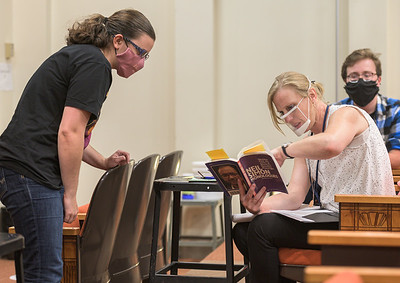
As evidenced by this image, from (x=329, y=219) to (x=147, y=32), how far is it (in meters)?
1.18

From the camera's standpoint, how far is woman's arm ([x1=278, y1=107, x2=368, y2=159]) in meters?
2.80

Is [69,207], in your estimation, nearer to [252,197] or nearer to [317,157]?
[252,197]

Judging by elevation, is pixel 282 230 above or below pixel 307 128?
below

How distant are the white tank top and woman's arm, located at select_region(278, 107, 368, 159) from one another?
0.19 ft

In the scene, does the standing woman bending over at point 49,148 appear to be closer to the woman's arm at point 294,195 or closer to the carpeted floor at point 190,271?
the woman's arm at point 294,195

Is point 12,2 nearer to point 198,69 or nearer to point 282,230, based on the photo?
point 198,69

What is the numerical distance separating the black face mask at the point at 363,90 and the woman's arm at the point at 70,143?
101 inches

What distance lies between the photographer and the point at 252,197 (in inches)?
120

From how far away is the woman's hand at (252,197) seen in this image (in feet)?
9.75

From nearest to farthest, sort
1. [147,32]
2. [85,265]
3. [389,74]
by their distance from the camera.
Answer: [147,32] < [85,265] < [389,74]

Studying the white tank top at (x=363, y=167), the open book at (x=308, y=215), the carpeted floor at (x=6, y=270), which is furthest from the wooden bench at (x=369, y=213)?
the carpeted floor at (x=6, y=270)

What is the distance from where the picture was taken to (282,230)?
293 cm

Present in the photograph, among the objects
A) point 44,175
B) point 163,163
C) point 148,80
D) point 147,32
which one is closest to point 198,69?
point 148,80

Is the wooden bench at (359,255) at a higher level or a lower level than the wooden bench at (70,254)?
higher
